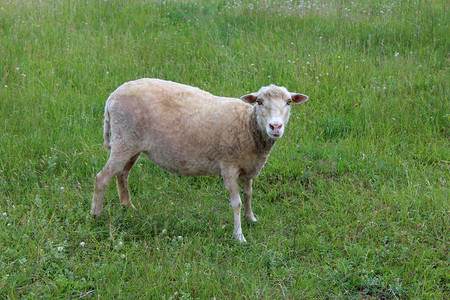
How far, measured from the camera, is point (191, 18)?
905 centimetres

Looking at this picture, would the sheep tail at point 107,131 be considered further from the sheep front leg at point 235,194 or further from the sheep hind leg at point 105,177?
the sheep front leg at point 235,194

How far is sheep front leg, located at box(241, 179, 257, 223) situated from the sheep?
0.01m

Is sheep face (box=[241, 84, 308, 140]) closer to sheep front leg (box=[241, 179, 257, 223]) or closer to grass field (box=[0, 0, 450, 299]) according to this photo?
sheep front leg (box=[241, 179, 257, 223])

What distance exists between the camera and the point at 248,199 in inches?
198

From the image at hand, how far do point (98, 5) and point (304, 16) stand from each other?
4.00 metres

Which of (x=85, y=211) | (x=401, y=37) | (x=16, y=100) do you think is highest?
(x=401, y=37)

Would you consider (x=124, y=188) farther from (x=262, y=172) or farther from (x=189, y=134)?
(x=262, y=172)

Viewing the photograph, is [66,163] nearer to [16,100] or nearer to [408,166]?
[16,100]

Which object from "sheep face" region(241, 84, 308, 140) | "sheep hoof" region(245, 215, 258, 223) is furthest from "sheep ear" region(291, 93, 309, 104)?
"sheep hoof" region(245, 215, 258, 223)

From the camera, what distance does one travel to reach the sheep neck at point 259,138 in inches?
181

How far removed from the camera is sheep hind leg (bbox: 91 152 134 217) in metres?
4.92

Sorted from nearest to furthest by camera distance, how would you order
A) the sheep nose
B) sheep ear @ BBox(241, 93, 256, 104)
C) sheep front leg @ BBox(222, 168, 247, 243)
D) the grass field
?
the grass field → the sheep nose → sheep ear @ BBox(241, 93, 256, 104) → sheep front leg @ BBox(222, 168, 247, 243)

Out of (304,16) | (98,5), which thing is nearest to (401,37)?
(304,16)

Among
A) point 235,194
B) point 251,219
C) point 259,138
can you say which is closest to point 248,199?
point 251,219
